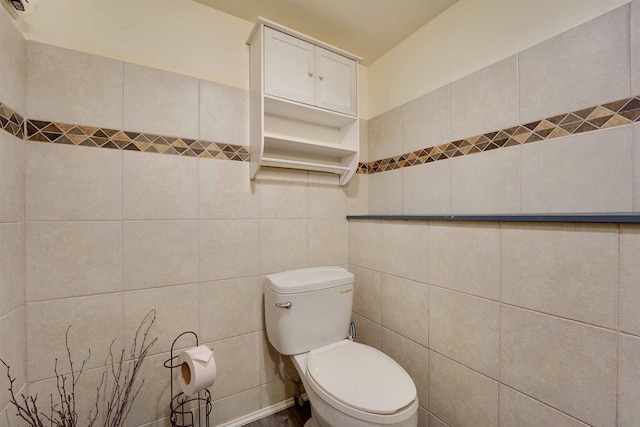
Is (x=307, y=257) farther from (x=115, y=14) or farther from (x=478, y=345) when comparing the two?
(x=115, y=14)

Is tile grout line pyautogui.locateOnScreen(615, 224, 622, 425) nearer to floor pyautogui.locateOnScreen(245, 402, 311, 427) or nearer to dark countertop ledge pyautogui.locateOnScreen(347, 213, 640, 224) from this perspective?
dark countertop ledge pyautogui.locateOnScreen(347, 213, 640, 224)

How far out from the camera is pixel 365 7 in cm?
136

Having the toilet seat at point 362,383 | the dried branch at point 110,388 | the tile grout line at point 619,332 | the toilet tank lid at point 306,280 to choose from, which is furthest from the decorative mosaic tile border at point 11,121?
the tile grout line at point 619,332

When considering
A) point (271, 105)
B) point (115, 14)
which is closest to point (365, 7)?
point (271, 105)

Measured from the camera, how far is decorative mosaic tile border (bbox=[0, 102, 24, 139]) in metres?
0.86

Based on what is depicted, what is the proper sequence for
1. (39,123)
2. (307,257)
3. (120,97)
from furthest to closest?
(307,257), (120,97), (39,123)

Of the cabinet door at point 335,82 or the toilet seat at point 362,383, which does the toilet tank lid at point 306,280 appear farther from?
the cabinet door at point 335,82

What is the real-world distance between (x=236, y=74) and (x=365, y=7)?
76 centimetres

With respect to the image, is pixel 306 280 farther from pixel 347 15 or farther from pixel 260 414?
pixel 347 15

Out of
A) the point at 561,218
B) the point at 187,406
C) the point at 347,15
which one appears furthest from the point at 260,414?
the point at 347,15

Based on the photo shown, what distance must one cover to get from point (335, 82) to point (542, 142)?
1037 millimetres

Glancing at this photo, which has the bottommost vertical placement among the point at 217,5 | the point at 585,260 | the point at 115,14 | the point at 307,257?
the point at 307,257

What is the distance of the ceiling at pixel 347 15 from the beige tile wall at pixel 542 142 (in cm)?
42

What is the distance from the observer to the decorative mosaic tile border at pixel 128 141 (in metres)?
1.02
